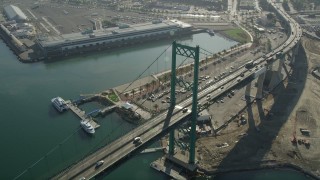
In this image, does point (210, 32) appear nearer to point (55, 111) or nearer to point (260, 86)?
point (260, 86)

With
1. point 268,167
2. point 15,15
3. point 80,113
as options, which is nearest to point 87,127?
point 80,113

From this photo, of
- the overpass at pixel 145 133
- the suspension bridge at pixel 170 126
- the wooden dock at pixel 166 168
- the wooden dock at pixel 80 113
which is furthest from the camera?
the wooden dock at pixel 80 113

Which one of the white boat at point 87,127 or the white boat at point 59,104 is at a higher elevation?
the white boat at point 59,104

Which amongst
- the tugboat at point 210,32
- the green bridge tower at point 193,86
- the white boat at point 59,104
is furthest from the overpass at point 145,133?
the tugboat at point 210,32

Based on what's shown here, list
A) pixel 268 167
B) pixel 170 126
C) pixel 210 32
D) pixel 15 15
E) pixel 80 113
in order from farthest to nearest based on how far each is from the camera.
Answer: pixel 15 15 → pixel 210 32 → pixel 80 113 → pixel 268 167 → pixel 170 126

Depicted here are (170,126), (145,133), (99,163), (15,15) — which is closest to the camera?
(99,163)

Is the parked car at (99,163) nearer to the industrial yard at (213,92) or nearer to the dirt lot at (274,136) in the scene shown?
the industrial yard at (213,92)

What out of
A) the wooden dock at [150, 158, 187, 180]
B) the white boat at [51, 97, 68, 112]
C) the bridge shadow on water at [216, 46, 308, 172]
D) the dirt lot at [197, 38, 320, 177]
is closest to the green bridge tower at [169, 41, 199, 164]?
the wooden dock at [150, 158, 187, 180]
